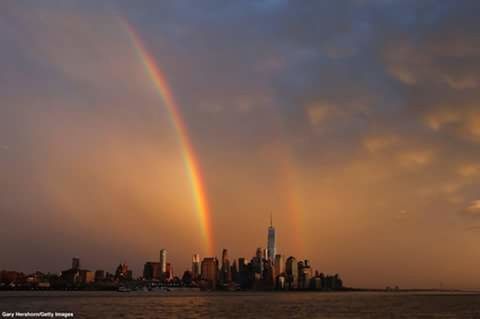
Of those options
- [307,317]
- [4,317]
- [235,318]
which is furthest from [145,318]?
[307,317]

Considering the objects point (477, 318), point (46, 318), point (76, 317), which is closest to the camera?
point (46, 318)

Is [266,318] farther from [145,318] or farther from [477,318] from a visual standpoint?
[477,318]

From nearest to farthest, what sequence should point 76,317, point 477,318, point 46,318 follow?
point 46,318, point 76,317, point 477,318

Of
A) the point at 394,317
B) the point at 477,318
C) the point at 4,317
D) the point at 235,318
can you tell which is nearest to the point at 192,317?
the point at 235,318

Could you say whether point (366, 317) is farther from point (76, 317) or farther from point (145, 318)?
point (76, 317)

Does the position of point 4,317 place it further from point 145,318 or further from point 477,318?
point 477,318

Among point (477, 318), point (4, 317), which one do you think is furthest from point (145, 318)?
point (477, 318)

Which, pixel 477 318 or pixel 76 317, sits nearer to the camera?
pixel 76 317

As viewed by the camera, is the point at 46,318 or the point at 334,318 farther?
the point at 334,318
